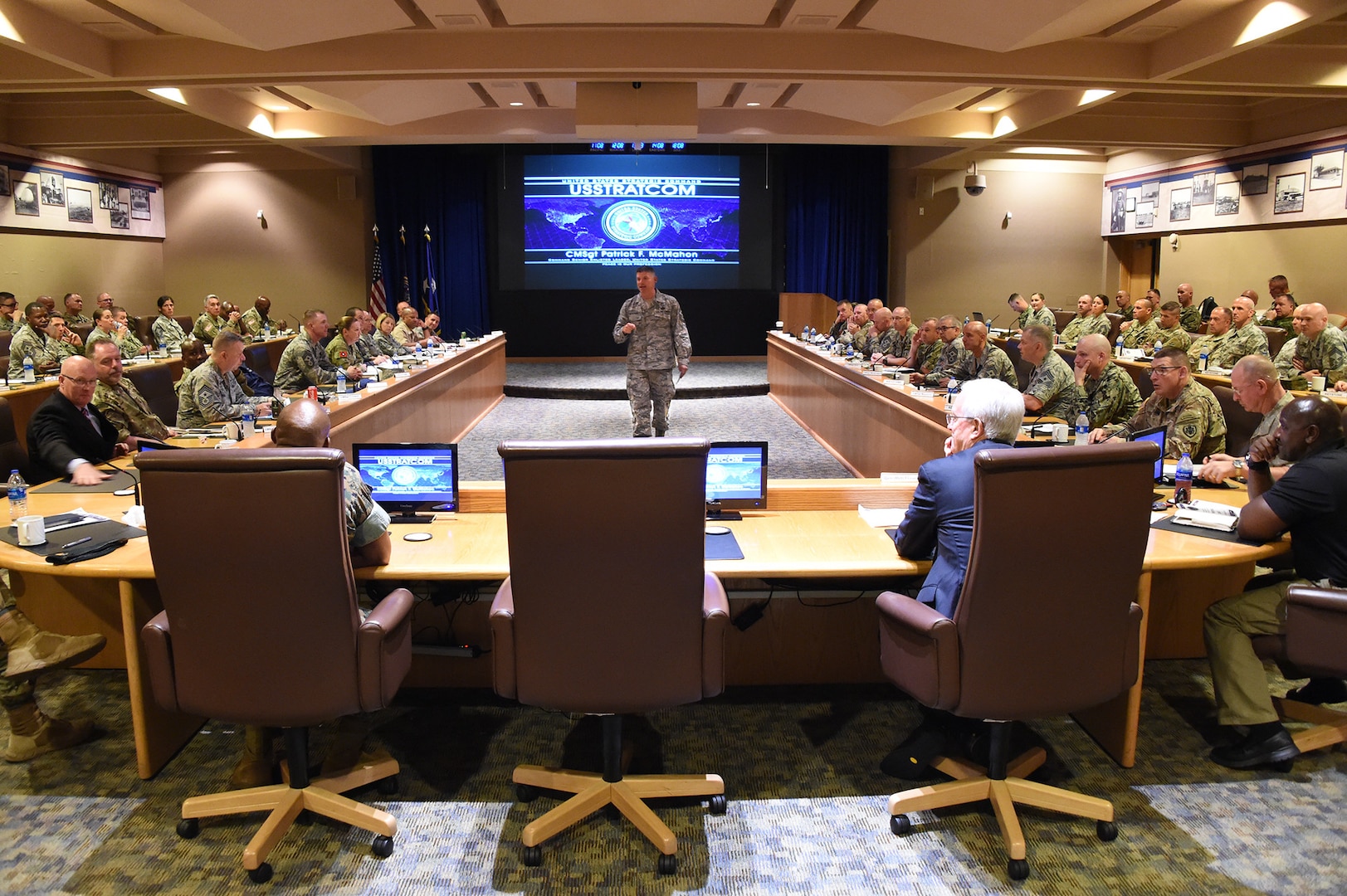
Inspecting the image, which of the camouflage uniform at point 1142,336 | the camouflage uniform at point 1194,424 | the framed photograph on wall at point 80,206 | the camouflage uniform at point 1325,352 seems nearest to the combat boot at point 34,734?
the camouflage uniform at point 1194,424

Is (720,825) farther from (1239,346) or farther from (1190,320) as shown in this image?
(1190,320)

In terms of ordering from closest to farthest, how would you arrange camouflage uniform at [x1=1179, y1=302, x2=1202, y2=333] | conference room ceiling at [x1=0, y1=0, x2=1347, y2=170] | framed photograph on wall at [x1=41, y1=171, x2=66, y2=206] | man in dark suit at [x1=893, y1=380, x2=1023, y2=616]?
1. man in dark suit at [x1=893, y1=380, x2=1023, y2=616]
2. conference room ceiling at [x1=0, y1=0, x2=1347, y2=170]
3. camouflage uniform at [x1=1179, y1=302, x2=1202, y2=333]
4. framed photograph on wall at [x1=41, y1=171, x2=66, y2=206]

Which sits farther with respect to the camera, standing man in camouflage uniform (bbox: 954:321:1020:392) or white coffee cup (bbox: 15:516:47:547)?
standing man in camouflage uniform (bbox: 954:321:1020:392)

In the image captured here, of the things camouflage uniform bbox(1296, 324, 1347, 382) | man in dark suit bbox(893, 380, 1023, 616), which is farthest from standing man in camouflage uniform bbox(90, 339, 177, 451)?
camouflage uniform bbox(1296, 324, 1347, 382)

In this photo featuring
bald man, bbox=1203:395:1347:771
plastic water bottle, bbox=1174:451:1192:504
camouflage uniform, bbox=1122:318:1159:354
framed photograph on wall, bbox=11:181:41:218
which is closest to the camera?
bald man, bbox=1203:395:1347:771

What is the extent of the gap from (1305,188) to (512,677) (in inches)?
406

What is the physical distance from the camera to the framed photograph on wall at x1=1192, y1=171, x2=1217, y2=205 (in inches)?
430

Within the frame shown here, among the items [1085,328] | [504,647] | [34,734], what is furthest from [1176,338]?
[34,734]

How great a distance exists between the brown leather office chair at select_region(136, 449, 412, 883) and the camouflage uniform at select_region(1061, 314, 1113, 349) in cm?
921

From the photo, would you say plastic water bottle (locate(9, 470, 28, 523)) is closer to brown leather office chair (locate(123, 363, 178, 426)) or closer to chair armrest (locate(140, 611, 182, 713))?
chair armrest (locate(140, 611, 182, 713))

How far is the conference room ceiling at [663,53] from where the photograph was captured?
219 inches

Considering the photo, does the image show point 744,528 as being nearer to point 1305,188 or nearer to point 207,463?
point 207,463

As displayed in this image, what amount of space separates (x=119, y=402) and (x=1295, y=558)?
15.7 ft

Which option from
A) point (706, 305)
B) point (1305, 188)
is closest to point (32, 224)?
point (706, 305)
